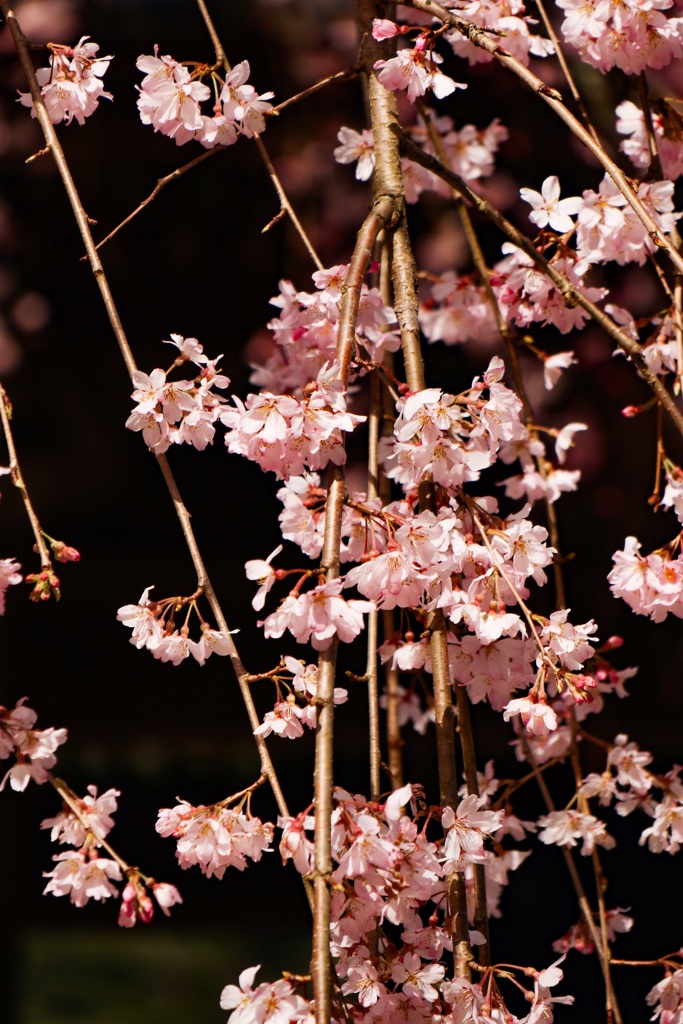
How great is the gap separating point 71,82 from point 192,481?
2.22 meters

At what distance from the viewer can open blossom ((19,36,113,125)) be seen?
1.22m

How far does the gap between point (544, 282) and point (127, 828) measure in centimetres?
251

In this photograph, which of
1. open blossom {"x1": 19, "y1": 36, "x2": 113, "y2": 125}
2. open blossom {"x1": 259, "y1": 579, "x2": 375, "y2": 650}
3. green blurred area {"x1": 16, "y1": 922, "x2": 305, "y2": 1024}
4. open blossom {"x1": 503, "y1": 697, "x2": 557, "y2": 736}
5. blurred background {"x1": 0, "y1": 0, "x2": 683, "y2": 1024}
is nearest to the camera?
open blossom {"x1": 259, "y1": 579, "x2": 375, "y2": 650}

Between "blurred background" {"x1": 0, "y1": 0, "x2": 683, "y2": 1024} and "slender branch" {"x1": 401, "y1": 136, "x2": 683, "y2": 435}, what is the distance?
1834 millimetres

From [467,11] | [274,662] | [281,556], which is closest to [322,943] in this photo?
[467,11]

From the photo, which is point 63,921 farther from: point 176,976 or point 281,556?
point 281,556

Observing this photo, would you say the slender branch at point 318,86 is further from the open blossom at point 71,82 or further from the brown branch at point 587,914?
the brown branch at point 587,914

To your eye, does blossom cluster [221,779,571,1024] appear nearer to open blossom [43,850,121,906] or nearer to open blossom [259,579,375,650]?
open blossom [259,579,375,650]

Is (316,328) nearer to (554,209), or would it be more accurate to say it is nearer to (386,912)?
(554,209)

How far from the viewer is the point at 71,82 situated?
1231mm

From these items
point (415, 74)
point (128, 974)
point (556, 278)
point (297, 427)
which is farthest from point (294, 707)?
point (128, 974)

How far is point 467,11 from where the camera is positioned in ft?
4.26

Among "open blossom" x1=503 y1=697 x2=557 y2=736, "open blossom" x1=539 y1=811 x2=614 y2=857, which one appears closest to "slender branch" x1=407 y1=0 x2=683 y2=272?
"open blossom" x1=503 y1=697 x2=557 y2=736

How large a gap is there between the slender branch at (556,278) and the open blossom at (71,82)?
33 cm
